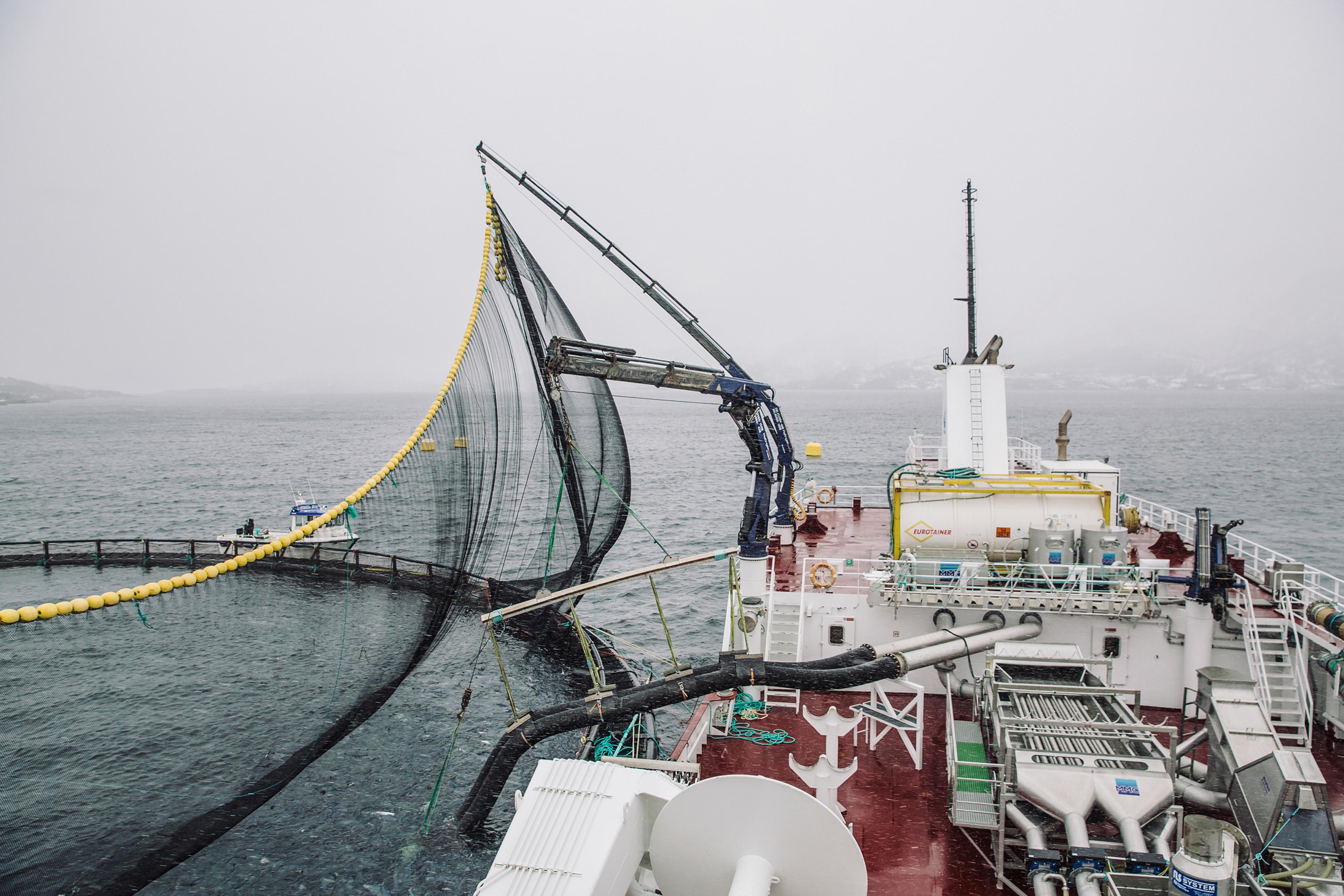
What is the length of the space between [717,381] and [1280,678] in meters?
14.3

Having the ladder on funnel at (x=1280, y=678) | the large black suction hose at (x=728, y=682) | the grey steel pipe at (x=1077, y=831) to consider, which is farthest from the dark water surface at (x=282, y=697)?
the ladder on funnel at (x=1280, y=678)

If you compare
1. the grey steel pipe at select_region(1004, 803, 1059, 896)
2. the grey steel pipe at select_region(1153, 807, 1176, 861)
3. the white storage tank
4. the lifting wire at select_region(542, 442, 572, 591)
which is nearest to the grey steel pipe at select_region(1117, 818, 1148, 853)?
the grey steel pipe at select_region(1153, 807, 1176, 861)

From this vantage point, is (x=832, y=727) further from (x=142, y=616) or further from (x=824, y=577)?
(x=142, y=616)

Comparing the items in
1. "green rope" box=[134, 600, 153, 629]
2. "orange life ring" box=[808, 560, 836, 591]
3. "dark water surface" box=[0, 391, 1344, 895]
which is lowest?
"dark water surface" box=[0, 391, 1344, 895]

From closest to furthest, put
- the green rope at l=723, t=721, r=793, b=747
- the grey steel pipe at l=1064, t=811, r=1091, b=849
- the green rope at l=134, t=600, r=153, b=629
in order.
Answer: the green rope at l=134, t=600, r=153, b=629 < the grey steel pipe at l=1064, t=811, r=1091, b=849 < the green rope at l=723, t=721, r=793, b=747

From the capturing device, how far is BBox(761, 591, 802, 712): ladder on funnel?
1700cm

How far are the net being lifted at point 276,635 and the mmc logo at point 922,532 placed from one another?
744 cm

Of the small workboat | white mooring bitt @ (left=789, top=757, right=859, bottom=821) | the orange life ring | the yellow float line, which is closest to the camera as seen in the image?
the yellow float line

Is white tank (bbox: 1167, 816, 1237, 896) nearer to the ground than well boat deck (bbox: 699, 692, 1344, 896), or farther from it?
farther from it

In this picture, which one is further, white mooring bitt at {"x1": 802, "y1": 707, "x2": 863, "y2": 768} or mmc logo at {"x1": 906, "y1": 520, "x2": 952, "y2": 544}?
mmc logo at {"x1": 906, "y1": 520, "x2": 952, "y2": 544}

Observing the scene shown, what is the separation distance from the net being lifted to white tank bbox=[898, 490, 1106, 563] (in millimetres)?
7574

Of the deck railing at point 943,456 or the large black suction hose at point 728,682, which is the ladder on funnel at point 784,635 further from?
the deck railing at point 943,456

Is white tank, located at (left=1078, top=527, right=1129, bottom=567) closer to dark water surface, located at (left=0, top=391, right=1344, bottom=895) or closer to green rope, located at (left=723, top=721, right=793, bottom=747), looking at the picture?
green rope, located at (left=723, top=721, right=793, bottom=747)

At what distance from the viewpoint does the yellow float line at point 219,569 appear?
690 cm
